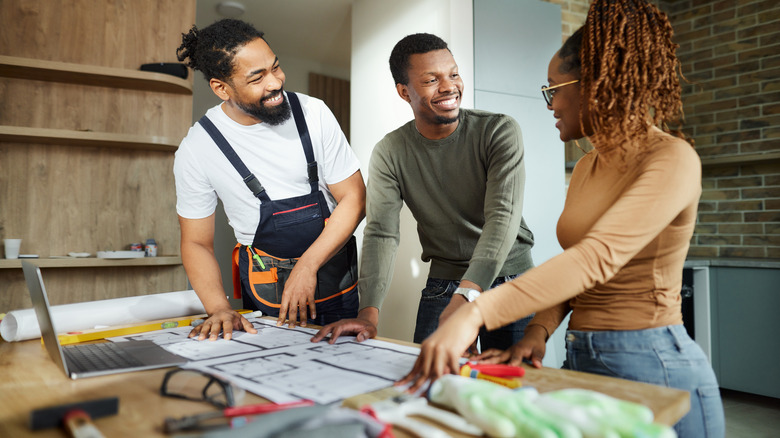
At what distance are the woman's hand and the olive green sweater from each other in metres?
0.65

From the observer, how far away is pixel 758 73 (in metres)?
3.54

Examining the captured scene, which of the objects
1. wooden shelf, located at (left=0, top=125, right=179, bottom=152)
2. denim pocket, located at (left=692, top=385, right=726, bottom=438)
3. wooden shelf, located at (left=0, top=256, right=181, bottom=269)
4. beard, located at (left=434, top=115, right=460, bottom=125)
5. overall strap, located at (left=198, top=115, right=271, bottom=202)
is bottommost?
denim pocket, located at (left=692, top=385, right=726, bottom=438)

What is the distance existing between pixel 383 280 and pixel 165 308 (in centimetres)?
64

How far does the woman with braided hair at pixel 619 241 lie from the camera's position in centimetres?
88

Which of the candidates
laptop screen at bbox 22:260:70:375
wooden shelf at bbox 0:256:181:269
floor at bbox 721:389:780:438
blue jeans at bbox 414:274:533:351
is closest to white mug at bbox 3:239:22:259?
wooden shelf at bbox 0:256:181:269

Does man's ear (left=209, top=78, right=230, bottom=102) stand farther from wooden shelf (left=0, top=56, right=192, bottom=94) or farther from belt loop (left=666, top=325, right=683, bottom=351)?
belt loop (left=666, top=325, right=683, bottom=351)

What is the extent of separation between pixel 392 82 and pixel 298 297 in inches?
79.2

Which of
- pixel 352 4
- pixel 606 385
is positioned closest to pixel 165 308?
pixel 606 385

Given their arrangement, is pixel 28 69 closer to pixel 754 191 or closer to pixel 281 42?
pixel 281 42

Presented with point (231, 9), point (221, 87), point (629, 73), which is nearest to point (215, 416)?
point (629, 73)

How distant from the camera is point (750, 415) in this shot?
9.78 feet

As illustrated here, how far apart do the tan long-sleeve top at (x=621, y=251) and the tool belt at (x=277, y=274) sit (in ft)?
2.51

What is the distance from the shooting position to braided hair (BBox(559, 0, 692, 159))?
1021mm

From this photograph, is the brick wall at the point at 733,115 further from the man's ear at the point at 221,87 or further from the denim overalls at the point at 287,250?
the man's ear at the point at 221,87
